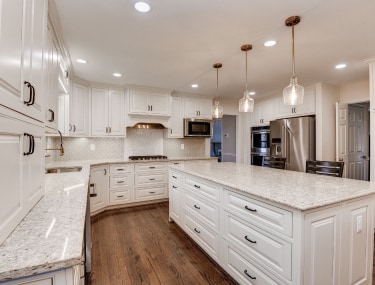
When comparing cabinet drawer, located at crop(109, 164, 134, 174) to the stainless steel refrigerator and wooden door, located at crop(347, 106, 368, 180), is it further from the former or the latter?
wooden door, located at crop(347, 106, 368, 180)

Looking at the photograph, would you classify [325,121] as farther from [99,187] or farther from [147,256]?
[99,187]

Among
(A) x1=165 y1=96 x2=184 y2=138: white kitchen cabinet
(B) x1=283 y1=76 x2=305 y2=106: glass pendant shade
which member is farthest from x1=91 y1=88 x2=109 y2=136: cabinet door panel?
(B) x1=283 y1=76 x2=305 y2=106: glass pendant shade

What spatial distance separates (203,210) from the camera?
7.54ft

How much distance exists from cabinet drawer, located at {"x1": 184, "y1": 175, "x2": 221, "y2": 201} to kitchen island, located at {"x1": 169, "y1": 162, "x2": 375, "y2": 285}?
18 mm

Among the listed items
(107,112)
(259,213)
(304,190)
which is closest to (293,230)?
(259,213)

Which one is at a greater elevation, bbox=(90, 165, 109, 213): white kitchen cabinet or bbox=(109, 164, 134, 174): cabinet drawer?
bbox=(109, 164, 134, 174): cabinet drawer

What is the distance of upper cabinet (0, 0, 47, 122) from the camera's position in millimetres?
724

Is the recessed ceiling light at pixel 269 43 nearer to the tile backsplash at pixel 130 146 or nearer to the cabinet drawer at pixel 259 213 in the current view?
the cabinet drawer at pixel 259 213

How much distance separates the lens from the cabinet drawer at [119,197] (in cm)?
388

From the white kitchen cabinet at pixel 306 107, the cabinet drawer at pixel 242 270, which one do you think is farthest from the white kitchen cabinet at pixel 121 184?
the white kitchen cabinet at pixel 306 107

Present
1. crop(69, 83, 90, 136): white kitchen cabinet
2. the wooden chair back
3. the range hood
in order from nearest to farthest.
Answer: the wooden chair back → crop(69, 83, 90, 136): white kitchen cabinet → the range hood

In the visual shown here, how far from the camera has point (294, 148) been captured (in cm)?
415

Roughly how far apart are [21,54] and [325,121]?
15.0ft

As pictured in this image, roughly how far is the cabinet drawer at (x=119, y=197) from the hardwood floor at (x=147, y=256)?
1.72 feet
